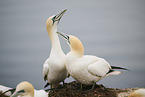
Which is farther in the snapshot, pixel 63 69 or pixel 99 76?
pixel 63 69

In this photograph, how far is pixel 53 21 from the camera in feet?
13.9

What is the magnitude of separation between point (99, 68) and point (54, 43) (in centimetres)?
93

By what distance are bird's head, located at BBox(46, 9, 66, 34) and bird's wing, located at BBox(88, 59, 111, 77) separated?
1.03m

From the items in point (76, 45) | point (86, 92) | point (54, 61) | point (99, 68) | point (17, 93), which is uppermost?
point (76, 45)

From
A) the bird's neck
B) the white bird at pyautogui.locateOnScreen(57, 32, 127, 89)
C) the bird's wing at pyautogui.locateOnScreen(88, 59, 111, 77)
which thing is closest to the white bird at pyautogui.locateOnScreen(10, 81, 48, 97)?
the white bird at pyautogui.locateOnScreen(57, 32, 127, 89)

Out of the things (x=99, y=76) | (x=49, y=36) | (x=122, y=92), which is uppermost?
(x=49, y=36)

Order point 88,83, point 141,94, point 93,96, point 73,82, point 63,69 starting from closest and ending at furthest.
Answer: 1. point 141,94
2. point 93,96
3. point 88,83
4. point 63,69
5. point 73,82

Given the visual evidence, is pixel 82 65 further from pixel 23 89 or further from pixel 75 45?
pixel 23 89

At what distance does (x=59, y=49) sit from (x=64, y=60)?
216 millimetres

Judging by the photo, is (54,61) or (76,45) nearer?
(76,45)

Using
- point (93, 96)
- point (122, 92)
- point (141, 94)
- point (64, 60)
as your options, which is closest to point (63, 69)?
point (64, 60)

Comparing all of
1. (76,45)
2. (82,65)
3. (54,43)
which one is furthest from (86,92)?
(54,43)

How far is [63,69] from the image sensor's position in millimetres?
4117

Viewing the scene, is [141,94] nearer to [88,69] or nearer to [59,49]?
[88,69]
